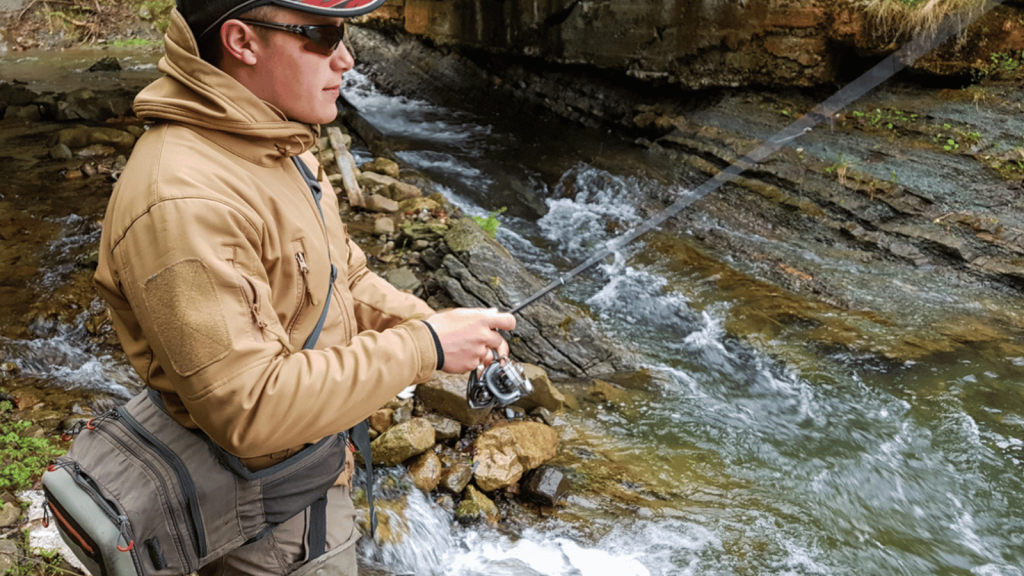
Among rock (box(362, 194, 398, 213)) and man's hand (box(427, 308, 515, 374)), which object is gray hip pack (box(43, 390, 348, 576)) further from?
rock (box(362, 194, 398, 213))

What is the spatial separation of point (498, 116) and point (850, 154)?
744cm

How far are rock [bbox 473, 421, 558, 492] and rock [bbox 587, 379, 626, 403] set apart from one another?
2.71ft

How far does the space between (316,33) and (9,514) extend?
3.06 meters

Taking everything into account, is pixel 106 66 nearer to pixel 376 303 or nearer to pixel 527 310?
pixel 527 310

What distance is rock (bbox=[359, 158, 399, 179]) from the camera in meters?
9.38

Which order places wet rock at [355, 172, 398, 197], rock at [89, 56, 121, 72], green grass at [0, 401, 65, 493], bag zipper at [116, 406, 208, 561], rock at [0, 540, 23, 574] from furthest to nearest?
rock at [89, 56, 121, 72], wet rock at [355, 172, 398, 197], green grass at [0, 401, 65, 493], rock at [0, 540, 23, 574], bag zipper at [116, 406, 208, 561]

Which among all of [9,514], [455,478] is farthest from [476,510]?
[9,514]

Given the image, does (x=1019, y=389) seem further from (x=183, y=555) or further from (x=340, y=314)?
(x=183, y=555)

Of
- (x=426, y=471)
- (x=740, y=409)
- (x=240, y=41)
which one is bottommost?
(x=740, y=409)

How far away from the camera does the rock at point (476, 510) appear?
3.93 meters

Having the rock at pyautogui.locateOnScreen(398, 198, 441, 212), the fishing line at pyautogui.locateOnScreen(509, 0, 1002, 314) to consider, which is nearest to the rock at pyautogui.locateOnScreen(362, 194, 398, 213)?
the rock at pyautogui.locateOnScreen(398, 198, 441, 212)

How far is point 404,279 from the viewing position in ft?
19.3

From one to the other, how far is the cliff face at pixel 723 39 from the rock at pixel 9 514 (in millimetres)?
9742

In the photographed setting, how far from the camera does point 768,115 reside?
9383 mm
